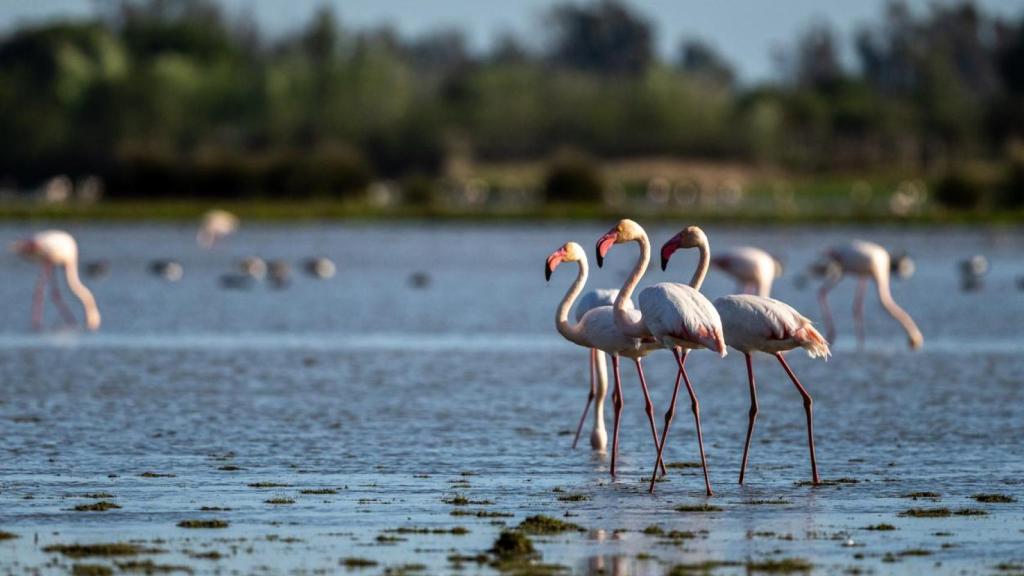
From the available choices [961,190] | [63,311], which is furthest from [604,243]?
[961,190]

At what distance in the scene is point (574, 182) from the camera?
6041cm

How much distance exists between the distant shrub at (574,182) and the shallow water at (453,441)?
115 feet

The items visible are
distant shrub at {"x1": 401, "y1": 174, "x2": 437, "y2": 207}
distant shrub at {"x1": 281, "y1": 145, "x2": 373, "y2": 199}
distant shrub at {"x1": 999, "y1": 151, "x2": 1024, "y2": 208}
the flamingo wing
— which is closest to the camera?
the flamingo wing

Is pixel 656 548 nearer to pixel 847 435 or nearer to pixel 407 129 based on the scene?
pixel 847 435

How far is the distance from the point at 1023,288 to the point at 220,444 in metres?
18.8

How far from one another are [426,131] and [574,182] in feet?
91.1

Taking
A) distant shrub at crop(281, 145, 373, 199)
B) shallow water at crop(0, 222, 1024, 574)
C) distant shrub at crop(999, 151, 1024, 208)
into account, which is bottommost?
shallow water at crop(0, 222, 1024, 574)

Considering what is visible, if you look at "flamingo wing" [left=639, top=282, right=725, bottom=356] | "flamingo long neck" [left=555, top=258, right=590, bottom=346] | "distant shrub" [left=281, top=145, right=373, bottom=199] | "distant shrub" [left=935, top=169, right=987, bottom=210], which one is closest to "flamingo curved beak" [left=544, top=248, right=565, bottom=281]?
"flamingo long neck" [left=555, top=258, right=590, bottom=346]

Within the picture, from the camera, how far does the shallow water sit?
830 centimetres

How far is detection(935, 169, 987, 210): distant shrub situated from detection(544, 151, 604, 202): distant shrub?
11150 mm

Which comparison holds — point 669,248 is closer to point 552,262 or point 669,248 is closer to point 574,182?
point 552,262

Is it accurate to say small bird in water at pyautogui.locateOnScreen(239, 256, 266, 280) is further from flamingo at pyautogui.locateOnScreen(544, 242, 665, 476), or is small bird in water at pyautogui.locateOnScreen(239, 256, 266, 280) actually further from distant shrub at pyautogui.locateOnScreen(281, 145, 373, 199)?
distant shrub at pyautogui.locateOnScreen(281, 145, 373, 199)

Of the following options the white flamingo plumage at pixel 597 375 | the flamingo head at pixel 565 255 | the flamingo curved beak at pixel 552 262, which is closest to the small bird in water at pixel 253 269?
the white flamingo plumage at pixel 597 375

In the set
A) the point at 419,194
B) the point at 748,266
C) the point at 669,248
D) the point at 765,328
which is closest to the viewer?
the point at 765,328
